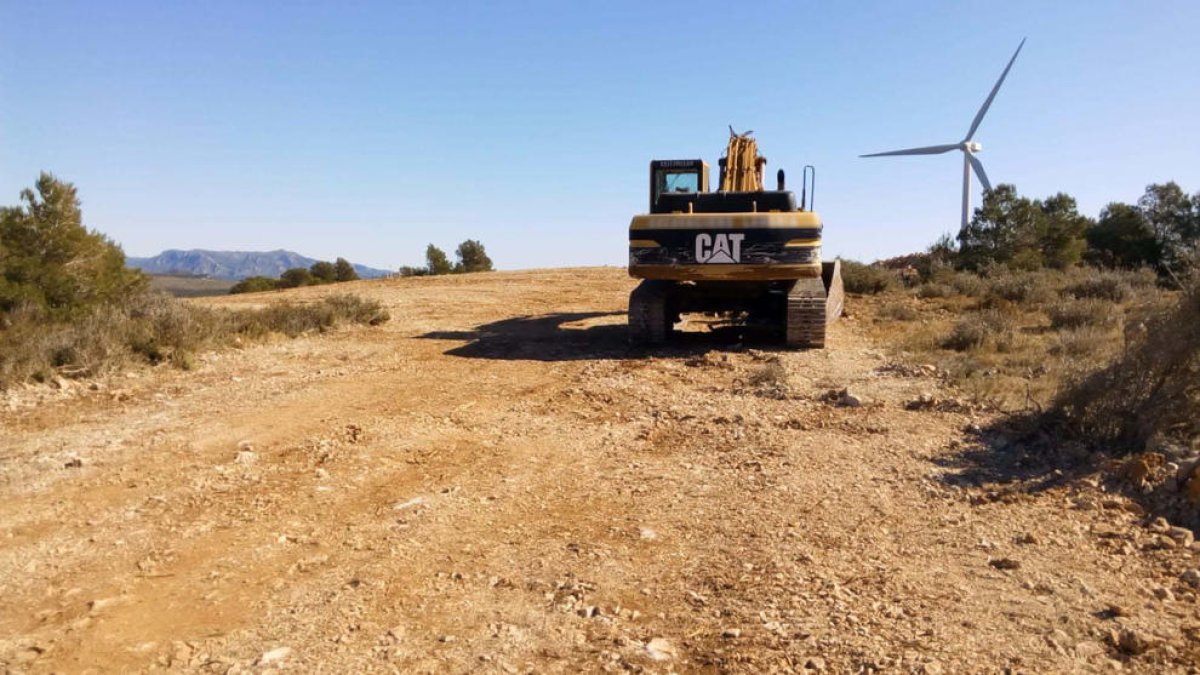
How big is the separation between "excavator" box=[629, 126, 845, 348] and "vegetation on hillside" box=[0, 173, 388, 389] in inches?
186

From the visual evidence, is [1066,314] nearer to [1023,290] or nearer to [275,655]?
[1023,290]

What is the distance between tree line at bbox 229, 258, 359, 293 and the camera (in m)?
25.5

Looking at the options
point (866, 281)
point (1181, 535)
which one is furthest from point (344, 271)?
point (1181, 535)

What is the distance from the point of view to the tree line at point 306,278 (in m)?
25.5

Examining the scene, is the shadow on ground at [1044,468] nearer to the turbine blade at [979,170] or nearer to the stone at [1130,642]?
the stone at [1130,642]

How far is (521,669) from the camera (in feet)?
8.85

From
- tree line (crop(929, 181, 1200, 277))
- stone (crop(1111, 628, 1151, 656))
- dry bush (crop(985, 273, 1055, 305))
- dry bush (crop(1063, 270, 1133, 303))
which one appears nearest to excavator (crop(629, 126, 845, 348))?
dry bush (crop(985, 273, 1055, 305))

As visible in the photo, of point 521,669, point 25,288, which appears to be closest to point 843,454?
point 521,669

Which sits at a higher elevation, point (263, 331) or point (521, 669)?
point (263, 331)

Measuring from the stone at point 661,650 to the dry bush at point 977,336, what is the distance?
7.35 m

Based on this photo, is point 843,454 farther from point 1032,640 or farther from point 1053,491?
point 1032,640

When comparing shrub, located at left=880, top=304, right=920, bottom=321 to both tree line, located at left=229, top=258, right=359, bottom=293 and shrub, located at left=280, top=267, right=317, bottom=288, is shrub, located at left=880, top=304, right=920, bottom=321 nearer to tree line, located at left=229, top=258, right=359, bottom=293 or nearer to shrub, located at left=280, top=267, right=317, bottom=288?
tree line, located at left=229, top=258, right=359, bottom=293

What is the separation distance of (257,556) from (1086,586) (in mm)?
3612

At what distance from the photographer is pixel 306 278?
27.2 m
